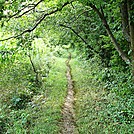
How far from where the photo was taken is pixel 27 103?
9852mm

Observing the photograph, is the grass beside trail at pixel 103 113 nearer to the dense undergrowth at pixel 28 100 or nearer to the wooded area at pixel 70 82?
the wooded area at pixel 70 82

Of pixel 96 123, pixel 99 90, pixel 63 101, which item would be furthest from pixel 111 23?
pixel 96 123

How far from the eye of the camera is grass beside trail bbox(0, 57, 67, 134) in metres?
7.56

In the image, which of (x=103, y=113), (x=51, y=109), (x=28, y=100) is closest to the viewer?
(x=103, y=113)

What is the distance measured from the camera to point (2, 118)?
816 cm

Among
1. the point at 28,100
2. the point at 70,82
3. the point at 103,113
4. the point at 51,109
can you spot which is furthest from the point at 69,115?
the point at 70,82

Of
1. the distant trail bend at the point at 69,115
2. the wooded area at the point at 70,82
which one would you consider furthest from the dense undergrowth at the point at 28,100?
the distant trail bend at the point at 69,115

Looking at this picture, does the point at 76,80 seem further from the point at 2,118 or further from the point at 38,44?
the point at 2,118

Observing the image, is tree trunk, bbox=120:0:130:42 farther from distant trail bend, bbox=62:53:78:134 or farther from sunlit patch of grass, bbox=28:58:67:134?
sunlit patch of grass, bbox=28:58:67:134

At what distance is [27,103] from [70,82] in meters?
4.56

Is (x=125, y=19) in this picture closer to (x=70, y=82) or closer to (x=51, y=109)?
(x=51, y=109)

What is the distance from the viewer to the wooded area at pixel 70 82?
6512mm

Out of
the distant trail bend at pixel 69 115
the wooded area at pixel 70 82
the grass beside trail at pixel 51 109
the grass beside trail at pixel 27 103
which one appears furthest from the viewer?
the grass beside trail at pixel 27 103

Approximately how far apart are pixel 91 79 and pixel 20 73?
3876 millimetres
